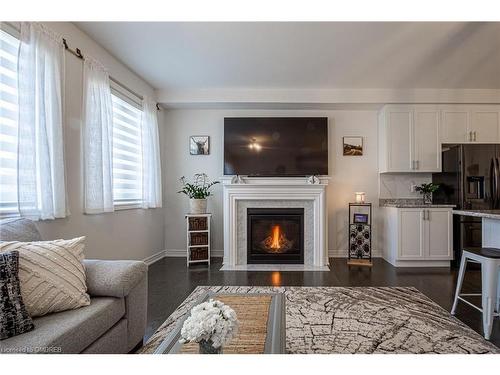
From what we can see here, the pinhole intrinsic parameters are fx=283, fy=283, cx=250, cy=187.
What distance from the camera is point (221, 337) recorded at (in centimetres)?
106

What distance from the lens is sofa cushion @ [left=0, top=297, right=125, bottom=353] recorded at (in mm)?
1188

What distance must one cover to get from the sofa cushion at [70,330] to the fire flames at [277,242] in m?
2.91

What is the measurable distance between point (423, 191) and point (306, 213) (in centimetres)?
192

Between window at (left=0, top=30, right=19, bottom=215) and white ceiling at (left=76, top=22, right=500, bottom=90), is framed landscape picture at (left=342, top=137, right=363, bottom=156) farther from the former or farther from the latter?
window at (left=0, top=30, right=19, bottom=215)

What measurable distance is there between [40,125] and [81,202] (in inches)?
33.3

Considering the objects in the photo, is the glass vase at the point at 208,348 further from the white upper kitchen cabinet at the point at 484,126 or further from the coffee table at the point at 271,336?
the white upper kitchen cabinet at the point at 484,126

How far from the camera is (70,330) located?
131 cm

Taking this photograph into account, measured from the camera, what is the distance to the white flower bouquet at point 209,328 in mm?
1041

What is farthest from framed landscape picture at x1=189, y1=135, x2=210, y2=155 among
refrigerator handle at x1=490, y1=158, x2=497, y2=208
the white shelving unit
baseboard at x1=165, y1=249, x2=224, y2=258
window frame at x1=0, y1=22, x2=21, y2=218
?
refrigerator handle at x1=490, y1=158, x2=497, y2=208

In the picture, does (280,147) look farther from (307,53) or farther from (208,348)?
(208,348)

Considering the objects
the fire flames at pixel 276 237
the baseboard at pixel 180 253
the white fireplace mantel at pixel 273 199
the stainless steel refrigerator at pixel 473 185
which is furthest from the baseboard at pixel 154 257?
the stainless steel refrigerator at pixel 473 185

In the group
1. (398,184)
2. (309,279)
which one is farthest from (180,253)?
(398,184)

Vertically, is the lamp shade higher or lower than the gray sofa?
higher

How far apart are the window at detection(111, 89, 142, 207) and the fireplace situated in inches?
67.1
